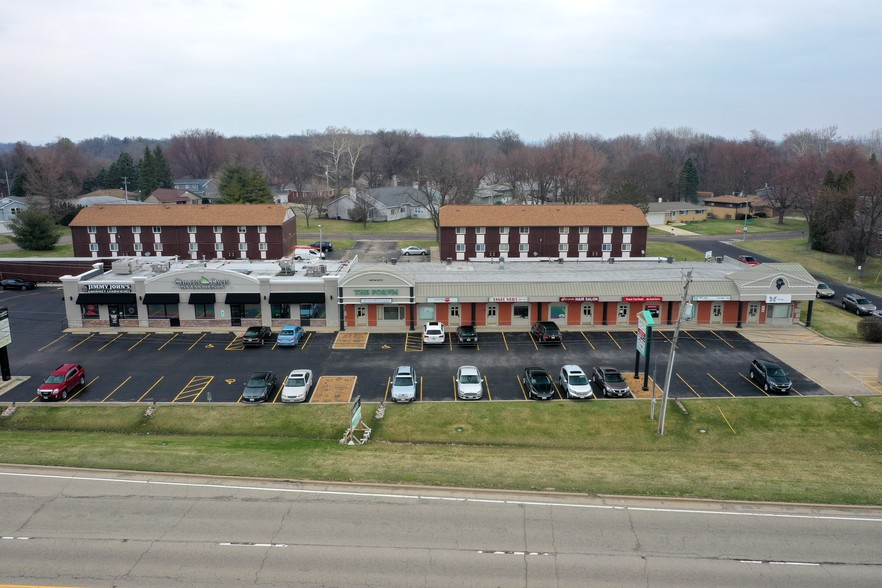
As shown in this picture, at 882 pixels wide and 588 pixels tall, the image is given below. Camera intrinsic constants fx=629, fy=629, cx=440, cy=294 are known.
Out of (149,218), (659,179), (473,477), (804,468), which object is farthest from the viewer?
(659,179)

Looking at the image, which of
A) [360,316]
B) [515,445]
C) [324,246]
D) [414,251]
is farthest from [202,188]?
[515,445]

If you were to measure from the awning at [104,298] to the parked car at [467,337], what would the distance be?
26676 mm

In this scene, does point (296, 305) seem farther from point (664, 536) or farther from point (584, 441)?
point (664, 536)

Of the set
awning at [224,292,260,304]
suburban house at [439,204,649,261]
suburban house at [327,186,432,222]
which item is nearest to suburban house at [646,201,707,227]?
suburban house at [327,186,432,222]

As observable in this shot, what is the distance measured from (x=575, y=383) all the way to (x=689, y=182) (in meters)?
111

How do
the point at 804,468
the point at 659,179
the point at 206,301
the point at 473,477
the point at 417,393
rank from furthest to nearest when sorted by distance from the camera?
the point at 659,179 < the point at 206,301 < the point at 417,393 < the point at 804,468 < the point at 473,477

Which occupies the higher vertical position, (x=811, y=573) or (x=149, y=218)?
(x=149, y=218)

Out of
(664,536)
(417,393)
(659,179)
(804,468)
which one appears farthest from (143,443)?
(659,179)

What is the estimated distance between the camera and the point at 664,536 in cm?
2167

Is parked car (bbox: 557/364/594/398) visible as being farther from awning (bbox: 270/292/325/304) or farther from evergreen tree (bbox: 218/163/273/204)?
evergreen tree (bbox: 218/163/273/204)

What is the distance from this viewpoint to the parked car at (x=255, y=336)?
150ft

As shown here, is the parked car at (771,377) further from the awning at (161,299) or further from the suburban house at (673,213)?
the suburban house at (673,213)

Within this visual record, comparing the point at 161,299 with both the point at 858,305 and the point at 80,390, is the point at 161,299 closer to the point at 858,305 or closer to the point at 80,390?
the point at 80,390

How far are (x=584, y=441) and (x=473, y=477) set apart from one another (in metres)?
8.89
